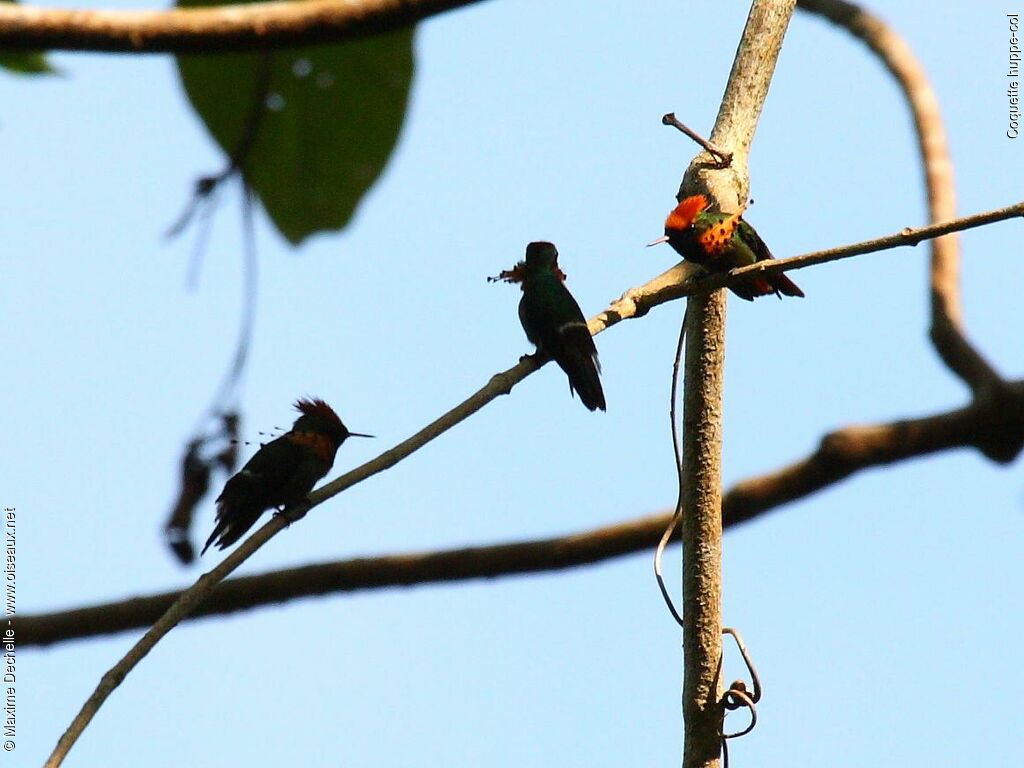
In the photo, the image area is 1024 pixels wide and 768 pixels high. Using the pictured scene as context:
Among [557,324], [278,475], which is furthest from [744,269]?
[278,475]

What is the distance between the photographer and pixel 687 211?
158 inches

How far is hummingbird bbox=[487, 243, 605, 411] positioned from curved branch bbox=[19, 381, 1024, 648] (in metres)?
0.89

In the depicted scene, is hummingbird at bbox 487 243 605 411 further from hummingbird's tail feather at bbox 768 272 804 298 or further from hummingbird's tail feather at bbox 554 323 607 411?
hummingbird's tail feather at bbox 768 272 804 298

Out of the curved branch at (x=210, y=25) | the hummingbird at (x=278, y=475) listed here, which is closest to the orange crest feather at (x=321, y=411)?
the hummingbird at (x=278, y=475)

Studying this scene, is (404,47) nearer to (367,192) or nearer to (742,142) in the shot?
(367,192)

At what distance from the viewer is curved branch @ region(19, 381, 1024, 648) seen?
9.95 feet

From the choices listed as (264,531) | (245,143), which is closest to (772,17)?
(245,143)

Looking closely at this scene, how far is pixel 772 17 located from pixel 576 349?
1308 millimetres

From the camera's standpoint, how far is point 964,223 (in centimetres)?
288

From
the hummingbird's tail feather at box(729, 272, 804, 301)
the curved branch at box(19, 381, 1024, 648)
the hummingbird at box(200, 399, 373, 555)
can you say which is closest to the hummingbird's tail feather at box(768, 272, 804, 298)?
the hummingbird's tail feather at box(729, 272, 804, 301)

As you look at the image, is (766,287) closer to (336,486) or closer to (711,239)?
(711,239)

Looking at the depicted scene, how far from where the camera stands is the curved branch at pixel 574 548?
9.95ft

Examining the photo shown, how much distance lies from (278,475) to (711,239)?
1835 millimetres

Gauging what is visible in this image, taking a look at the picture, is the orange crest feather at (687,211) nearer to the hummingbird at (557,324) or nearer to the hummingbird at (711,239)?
the hummingbird at (711,239)
